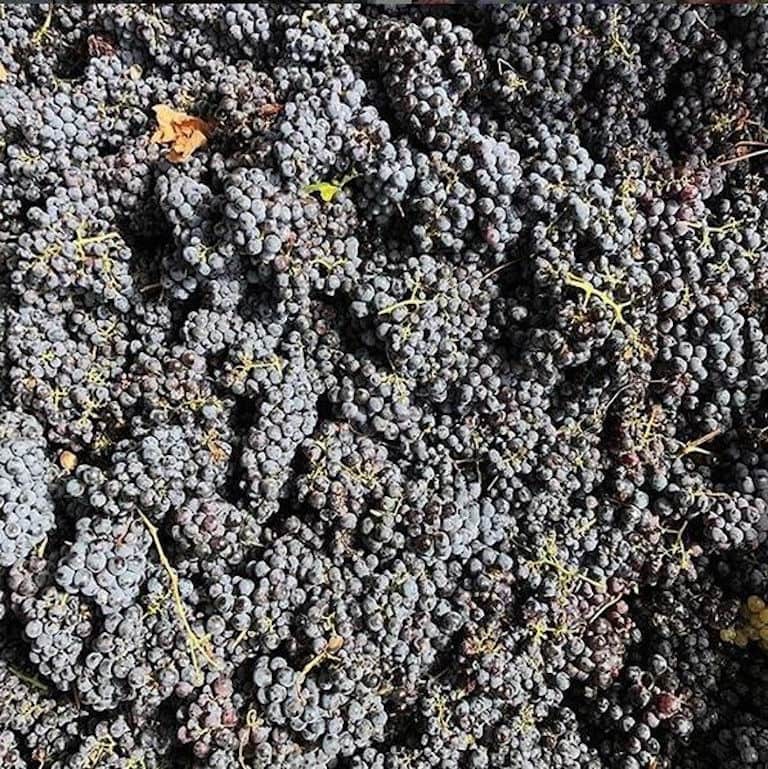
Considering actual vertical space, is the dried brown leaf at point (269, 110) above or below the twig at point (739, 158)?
below

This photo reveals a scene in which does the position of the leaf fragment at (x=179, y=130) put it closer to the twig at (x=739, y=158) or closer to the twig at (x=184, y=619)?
the twig at (x=184, y=619)

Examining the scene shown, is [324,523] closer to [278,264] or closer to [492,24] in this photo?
[278,264]

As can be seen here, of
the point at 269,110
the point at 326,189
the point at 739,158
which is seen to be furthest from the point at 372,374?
the point at 739,158

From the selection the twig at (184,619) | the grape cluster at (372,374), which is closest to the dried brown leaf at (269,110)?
the grape cluster at (372,374)

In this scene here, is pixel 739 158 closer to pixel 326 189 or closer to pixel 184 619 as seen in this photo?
pixel 326 189

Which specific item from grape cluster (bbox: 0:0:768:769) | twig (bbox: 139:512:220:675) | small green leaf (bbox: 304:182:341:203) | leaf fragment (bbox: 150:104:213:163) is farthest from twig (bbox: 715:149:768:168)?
twig (bbox: 139:512:220:675)

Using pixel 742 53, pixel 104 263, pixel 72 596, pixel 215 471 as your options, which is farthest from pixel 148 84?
pixel 742 53
